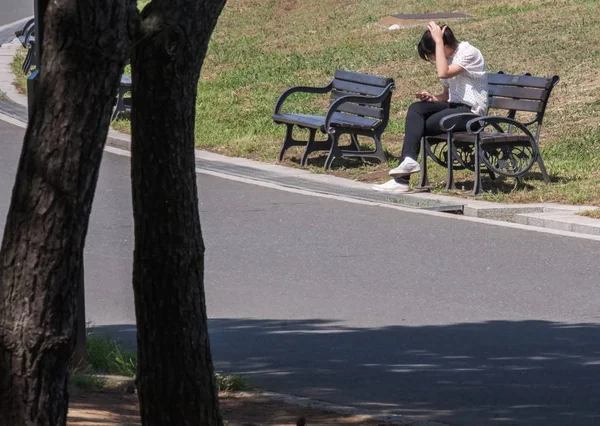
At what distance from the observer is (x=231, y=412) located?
5762 mm

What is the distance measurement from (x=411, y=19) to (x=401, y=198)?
14.5 metres

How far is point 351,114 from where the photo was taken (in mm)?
14492

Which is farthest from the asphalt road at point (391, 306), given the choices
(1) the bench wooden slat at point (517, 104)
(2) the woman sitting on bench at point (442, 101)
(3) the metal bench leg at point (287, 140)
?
(1) the bench wooden slat at point (517, 104)

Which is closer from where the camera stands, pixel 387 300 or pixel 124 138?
pixel 387 300

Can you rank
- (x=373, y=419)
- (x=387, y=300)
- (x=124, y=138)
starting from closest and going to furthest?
(x=373, y=419)
(x=387, y=300)
(x=124, y=138)

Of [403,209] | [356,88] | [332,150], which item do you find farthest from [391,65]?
[403,209]

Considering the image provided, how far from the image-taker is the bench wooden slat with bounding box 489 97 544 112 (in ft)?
42.9

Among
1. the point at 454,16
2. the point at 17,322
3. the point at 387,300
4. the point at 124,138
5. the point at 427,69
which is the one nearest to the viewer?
the point at 17,322

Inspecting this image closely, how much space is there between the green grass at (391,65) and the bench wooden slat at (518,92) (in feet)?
2.43

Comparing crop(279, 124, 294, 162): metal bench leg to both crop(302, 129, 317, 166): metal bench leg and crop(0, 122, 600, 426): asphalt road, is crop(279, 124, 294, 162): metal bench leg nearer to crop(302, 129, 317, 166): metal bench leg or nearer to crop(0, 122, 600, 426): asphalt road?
crop(302, 129, 317, 166): metal bench leg

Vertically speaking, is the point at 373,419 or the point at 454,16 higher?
the point at 454,16

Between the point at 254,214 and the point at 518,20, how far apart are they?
13.1 metres

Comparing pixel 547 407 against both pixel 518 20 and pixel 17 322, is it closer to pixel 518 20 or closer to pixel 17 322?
pixel 17 322

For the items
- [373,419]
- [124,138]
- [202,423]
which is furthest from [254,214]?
[202,423]
